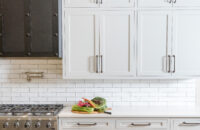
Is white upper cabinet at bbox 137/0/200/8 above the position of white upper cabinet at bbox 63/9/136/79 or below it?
above

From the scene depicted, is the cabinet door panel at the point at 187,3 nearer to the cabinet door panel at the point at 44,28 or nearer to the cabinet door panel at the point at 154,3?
the cabinet door panel at the point at 154,3

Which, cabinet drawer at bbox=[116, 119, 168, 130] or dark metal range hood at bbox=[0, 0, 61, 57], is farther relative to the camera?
dark metal range hood at bbox=[0, 0, 61, 57]

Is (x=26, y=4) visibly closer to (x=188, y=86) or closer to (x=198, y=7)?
(x=198, y=7)

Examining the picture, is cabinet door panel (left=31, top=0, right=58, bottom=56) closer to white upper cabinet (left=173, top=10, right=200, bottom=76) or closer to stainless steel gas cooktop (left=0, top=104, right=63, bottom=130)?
stainless steel gas cooktop (left=0, top=104, right=63, bottom=130)

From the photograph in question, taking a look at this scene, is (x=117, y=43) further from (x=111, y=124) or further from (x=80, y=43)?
(x=111, y=124)

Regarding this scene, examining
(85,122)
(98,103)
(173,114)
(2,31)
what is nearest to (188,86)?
(173,114)

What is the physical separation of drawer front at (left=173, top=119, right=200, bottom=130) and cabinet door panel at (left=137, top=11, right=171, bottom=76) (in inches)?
23.9

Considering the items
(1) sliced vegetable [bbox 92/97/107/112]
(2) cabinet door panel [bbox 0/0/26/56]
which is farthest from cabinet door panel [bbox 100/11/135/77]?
(2) cabinet door panel [bbox 0/0/26/56]

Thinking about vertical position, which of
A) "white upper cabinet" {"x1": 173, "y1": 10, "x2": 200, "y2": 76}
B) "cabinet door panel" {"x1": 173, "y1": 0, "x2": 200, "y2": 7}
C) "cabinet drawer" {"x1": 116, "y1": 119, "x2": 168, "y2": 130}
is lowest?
"cabinet drawer" {"x1": 116, "y1": 119, "x2": 168, "y2": 130}

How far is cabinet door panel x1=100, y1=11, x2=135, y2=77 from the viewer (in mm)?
2697

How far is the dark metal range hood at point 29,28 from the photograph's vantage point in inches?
106

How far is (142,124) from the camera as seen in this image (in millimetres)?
2535

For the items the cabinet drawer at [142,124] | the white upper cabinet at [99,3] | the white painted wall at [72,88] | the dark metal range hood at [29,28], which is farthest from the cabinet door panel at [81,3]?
the cabinet drawer at [142,124]

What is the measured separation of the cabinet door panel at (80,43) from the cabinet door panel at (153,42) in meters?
0.60
